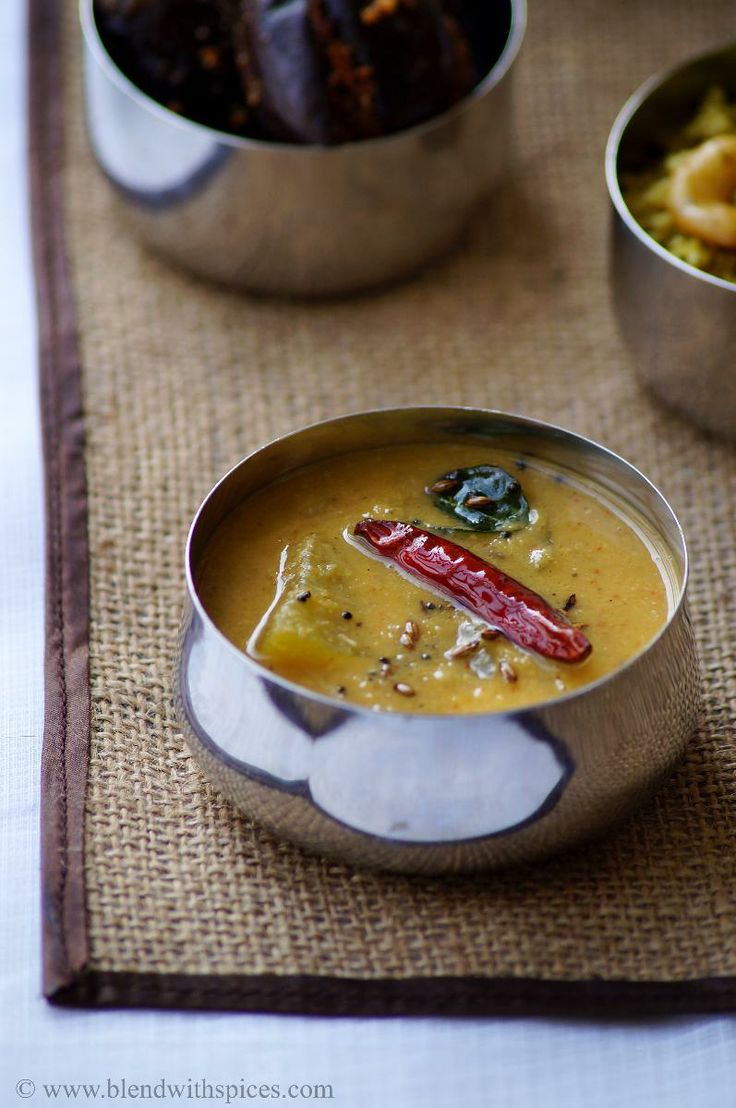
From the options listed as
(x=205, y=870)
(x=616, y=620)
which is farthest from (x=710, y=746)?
(x=205, y=870)

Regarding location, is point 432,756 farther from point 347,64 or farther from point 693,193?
point 347,64

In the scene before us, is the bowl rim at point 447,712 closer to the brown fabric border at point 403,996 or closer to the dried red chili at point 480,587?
the dried red chili at point 480,587

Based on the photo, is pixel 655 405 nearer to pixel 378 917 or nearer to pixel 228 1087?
pixel 378 917

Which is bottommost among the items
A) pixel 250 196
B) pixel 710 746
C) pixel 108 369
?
pixel 710 746

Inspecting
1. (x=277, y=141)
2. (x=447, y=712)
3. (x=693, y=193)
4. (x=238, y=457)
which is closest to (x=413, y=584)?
(x=447, y=712)

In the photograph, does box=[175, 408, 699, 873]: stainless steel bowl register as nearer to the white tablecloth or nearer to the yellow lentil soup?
the yellow lentil soup
